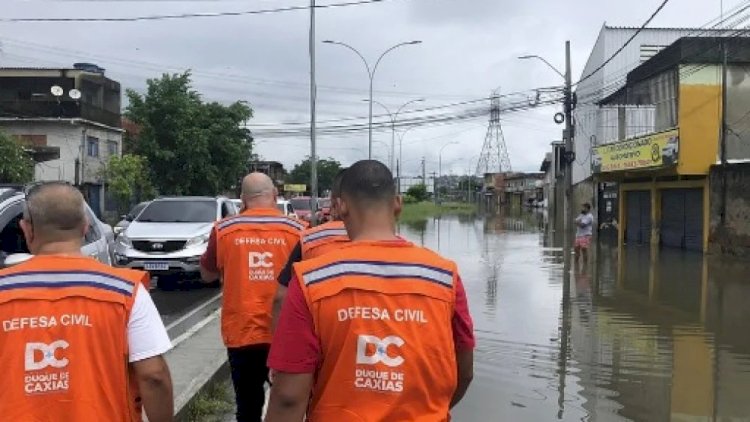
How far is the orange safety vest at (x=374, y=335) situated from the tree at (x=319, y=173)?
9078 centimetres

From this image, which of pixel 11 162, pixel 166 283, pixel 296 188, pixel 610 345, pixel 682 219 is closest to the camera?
pixel 610 345

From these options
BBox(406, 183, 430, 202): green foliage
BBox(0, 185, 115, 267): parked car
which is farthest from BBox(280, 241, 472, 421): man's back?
BBox(406, 183, 430, 202): green foliage

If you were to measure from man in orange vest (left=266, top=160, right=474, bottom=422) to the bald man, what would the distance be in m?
2.31

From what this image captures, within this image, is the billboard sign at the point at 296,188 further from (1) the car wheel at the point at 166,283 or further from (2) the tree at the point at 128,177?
(1) the car wheel at the point at 166,283

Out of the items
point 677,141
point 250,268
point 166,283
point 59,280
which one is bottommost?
point 166,283

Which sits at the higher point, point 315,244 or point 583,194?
point 583,194

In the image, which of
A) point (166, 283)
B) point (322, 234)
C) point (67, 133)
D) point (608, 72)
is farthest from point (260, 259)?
point (67, 133)

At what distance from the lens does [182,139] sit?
123ft

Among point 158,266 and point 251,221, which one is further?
point 158,266

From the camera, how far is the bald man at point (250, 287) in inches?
182

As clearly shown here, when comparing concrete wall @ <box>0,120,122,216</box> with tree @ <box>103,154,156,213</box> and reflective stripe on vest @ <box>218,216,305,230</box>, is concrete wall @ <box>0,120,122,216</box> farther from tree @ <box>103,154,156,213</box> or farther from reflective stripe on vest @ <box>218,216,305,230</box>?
reflective stripe on vest @ <box>218,216,305,230</box>

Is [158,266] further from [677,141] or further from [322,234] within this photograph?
[677,141]

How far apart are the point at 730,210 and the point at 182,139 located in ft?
81.1

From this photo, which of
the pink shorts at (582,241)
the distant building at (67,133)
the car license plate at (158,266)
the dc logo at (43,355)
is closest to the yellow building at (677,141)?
the pink shorts at (582,241)
